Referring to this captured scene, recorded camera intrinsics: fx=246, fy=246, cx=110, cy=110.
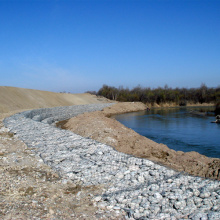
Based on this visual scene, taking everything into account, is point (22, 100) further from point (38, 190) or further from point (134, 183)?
point (134, 183)

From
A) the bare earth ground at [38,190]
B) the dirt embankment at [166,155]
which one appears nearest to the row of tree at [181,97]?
the dirt embankment at [166,155]

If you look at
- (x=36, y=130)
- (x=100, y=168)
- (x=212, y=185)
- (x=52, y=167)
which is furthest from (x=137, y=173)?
(x=36, y=130)

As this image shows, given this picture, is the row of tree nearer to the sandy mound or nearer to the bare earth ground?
the sandy mound

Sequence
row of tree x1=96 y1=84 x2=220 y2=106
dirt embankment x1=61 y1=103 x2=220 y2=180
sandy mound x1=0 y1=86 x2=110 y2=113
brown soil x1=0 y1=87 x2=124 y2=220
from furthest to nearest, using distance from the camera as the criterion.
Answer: row of tree x1=96 y1=84 x2=220 y2=106
sandy mound x1=0 y1=86 x2=110 y2=113
dirt embankment x1=61 y1=103 x2=220 y2=180
brown soil x1=0 y1=87 x2=124 y2=220

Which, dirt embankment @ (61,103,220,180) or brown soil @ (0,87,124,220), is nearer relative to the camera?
brown soil @ (0,87,124,220)

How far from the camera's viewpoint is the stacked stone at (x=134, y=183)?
402cm

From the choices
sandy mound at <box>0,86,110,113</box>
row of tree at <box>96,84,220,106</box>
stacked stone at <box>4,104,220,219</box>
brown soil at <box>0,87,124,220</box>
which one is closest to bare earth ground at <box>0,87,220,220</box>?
brown soil at <box>0,87,124,220</box>

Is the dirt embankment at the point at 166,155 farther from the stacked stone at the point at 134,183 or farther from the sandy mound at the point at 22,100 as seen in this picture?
the sandy mound at the point at 22,100

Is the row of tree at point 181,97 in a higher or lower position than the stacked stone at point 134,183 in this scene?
higher

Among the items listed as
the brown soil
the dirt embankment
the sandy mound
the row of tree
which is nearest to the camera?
the brown soil

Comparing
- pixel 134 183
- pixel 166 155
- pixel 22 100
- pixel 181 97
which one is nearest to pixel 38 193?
pixel 134 183

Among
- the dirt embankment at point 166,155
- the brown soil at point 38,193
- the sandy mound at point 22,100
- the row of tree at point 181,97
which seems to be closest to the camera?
the brown soil at point 38,193

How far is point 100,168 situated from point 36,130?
6410 mm

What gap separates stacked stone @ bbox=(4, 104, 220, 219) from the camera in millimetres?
4020
